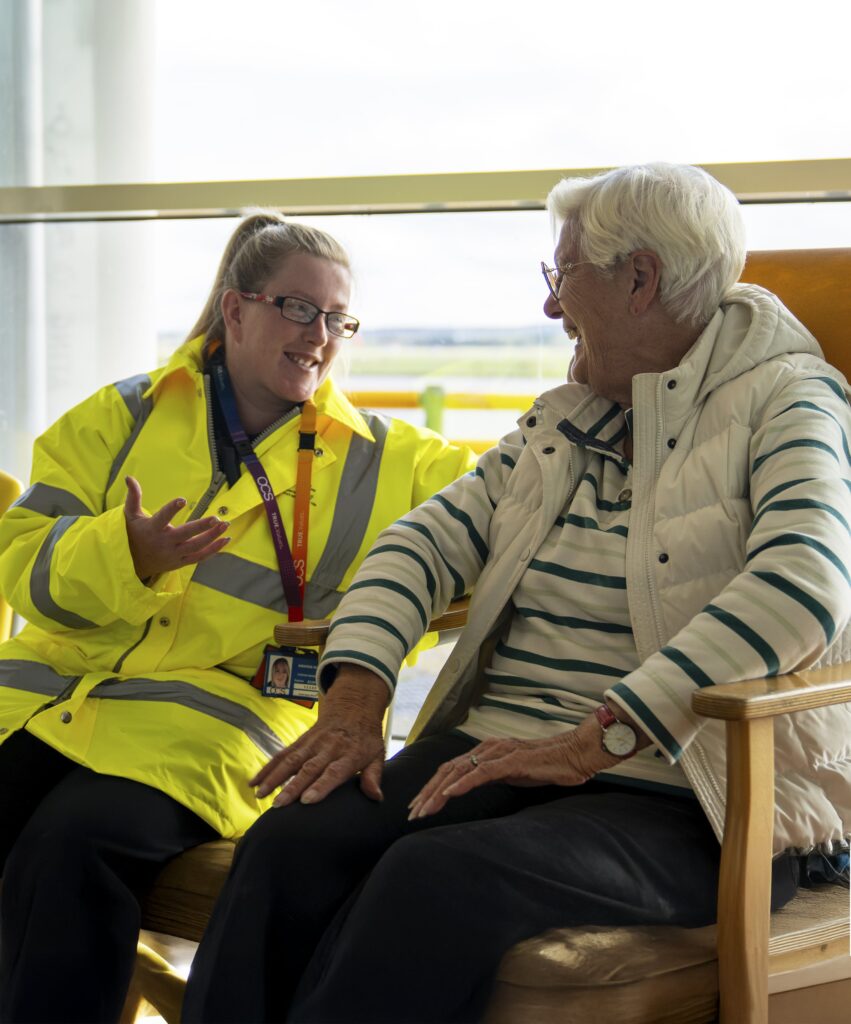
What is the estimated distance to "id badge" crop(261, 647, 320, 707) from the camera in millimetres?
1927

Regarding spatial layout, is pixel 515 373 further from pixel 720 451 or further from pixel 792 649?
pixel 792 649

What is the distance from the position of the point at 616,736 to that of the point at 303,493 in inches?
32.5

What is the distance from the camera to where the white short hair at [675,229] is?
1729mm

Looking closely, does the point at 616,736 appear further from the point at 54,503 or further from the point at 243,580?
the point at 54,503

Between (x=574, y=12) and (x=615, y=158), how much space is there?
355 millimetres

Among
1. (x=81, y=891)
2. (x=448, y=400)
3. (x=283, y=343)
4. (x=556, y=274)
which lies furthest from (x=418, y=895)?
(x=448, y=400)

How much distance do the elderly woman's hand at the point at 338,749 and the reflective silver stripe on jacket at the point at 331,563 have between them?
349 mm

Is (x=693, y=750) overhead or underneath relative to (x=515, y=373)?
underneath

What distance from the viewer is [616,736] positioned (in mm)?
1426

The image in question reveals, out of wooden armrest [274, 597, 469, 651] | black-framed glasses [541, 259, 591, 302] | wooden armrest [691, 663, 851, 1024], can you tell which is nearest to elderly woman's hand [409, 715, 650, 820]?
wooden armrest [691, 663, 851, 1024]

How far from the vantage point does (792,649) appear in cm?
139

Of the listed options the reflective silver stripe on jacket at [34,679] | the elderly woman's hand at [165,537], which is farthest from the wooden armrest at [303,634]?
the reflective silver stripe on jacket at [34,679]

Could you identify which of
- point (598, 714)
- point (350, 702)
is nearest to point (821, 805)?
point (598, 714)

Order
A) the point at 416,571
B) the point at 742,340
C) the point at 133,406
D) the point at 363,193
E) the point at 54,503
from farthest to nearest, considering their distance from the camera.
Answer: the point at 363,193, the point at 133,406, the point at 54,503, the point at 416,571, the point at 742,340
